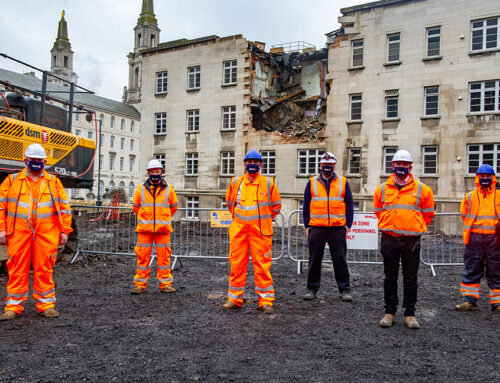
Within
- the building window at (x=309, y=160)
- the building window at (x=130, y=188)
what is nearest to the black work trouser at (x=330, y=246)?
the building window at (x=309, y=160)

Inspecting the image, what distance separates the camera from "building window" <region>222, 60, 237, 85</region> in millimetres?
Answer: 29953

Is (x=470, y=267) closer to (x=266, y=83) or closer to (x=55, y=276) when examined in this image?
(x=55, y=276)

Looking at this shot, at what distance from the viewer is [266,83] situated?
104 feet

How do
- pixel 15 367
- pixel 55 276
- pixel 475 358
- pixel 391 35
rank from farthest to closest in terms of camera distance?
pixel 391 35 < pixel 55 276 < pixel 475 358 < pixel 15 367

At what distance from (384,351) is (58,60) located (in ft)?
361

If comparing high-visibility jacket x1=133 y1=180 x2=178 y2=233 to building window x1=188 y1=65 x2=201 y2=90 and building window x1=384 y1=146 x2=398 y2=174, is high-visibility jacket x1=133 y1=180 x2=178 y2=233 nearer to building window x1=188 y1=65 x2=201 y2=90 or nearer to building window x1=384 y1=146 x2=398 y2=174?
building window x1=384 y1=146 x2=398 y2=174

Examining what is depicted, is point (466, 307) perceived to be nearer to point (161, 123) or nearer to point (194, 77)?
point (194, 77)

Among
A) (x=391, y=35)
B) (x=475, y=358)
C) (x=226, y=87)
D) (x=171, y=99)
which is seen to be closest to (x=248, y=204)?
(x=475, y=358)

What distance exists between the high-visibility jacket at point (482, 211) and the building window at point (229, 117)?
23628 millimetres

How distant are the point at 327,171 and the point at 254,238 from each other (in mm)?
1586

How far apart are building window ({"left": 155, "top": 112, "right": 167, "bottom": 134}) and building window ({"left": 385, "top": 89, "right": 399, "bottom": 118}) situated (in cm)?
1524

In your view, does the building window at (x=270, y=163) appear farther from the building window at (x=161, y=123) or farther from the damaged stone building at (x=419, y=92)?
the building window at (x=161, y=123)

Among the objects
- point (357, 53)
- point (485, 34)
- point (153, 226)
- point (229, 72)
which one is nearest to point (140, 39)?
point (229, 72)

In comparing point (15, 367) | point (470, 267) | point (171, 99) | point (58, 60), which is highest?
point (58, 60)
